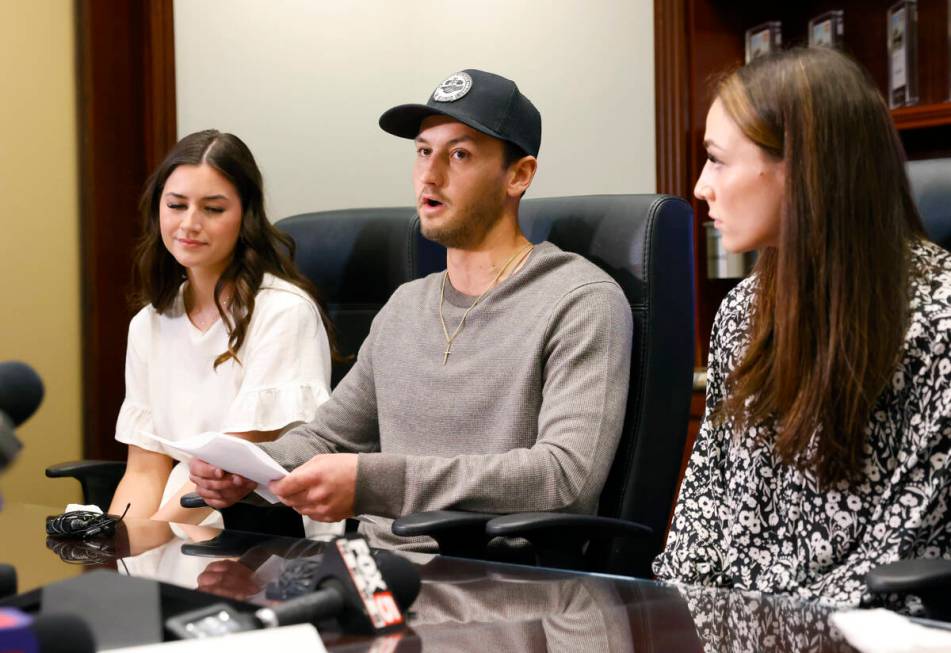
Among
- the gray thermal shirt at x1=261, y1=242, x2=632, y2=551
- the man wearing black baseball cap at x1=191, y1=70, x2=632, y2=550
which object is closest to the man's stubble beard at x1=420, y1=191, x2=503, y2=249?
the man wearing black baseball cap at x1=191, y1=70, x2=632, y2=550

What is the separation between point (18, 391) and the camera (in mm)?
709

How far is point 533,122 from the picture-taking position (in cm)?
217

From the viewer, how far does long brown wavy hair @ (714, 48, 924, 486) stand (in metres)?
1.35

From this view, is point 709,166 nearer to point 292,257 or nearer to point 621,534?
point 621,534

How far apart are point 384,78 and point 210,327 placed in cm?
127

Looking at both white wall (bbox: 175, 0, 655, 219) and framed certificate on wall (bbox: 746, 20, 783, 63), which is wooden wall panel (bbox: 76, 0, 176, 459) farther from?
framed certificate on wall (bbox: 746, 20, 783, 63)

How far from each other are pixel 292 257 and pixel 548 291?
2.59 ft

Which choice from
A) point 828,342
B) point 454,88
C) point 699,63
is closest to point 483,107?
point 454,88

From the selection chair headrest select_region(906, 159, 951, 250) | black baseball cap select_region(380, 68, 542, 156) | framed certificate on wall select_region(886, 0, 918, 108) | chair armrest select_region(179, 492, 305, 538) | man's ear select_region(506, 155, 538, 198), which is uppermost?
framed certificate on wall select_region(886, 0, 918, 108)

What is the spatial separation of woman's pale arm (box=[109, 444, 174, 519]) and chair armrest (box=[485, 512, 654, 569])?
962 mm

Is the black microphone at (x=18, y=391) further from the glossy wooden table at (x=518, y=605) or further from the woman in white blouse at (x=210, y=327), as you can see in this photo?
the woman in white blouse at (x=210, y=327)

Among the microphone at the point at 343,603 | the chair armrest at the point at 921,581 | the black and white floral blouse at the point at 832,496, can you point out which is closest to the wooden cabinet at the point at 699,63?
the black and white floral blouse at the point at 832,496

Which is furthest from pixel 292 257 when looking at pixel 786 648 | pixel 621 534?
pixel 786 648

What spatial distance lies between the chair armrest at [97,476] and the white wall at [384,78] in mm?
1179
